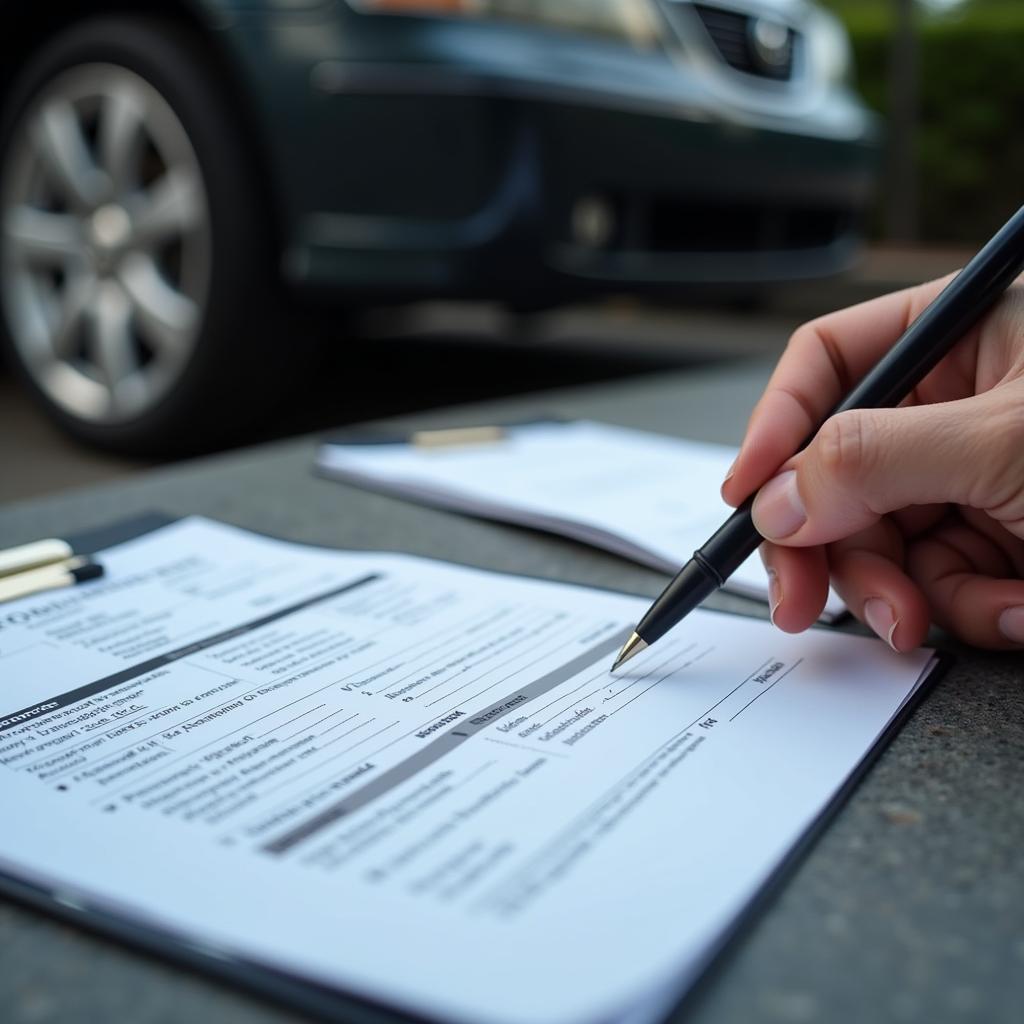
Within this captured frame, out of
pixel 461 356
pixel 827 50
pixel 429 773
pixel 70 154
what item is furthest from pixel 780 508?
pixel 461 356

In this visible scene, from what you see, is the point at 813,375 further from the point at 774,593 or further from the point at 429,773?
the point at 429,773

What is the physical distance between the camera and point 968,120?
A: 6.61 meters

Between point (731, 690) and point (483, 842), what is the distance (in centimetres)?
18

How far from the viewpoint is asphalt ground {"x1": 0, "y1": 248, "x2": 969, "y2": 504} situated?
6.93 feet

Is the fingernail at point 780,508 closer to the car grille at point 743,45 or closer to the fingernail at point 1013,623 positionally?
the fingernail at point 1013,623

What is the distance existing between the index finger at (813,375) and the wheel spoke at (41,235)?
169cm

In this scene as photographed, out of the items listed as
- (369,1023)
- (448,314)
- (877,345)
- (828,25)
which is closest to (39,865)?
(369,1023)

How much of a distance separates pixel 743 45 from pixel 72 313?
1404mm

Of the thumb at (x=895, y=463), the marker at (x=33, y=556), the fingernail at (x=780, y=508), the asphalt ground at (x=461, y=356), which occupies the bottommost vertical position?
the asphalt ground at (x=461, y=356)

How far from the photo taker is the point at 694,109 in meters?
2.04

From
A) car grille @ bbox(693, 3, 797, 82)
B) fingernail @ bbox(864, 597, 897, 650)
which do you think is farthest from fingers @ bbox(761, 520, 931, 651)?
car grille @ bbox(693, 3, 797, 82)

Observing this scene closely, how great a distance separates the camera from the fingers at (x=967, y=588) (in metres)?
0.55

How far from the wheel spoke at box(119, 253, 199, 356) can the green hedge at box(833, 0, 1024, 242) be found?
5698 millimetres

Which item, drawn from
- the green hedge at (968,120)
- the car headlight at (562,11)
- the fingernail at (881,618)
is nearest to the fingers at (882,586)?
the fingernail at (881,618)
